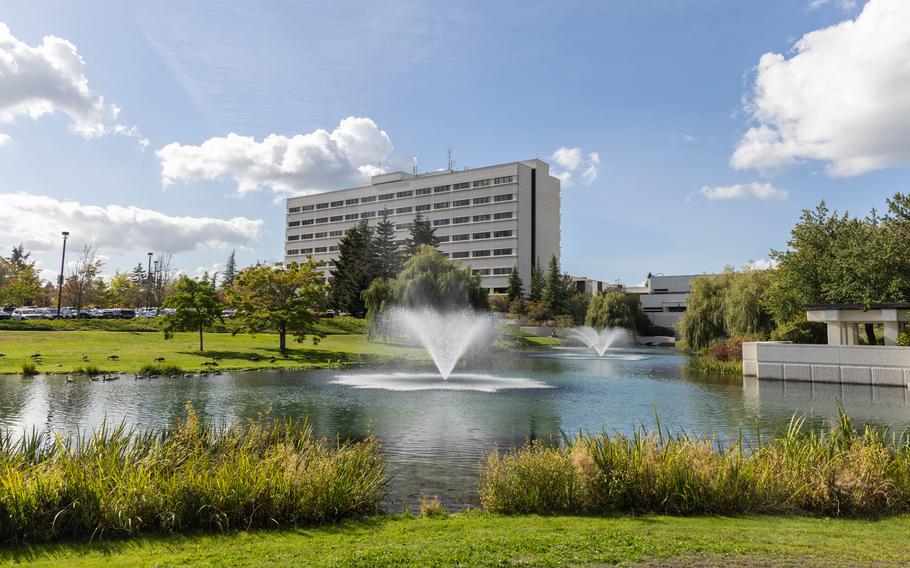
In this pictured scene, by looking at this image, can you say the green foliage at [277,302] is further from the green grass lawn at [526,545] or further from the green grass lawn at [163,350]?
the green grass lawn at [526,545]

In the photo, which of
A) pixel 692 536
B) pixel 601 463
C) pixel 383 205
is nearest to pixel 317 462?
pixel 601 463

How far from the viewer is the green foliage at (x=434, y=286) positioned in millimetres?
58312

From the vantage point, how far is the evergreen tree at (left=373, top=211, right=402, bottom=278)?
85.5 metres

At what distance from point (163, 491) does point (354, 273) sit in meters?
76.0

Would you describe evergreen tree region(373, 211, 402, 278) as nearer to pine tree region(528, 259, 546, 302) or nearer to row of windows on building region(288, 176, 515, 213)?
pine tree region(528, 259, 546, 302)

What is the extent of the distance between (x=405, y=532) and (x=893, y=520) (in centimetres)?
753

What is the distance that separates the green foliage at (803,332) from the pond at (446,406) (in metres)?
7.99

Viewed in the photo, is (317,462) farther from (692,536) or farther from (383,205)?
(383,205)

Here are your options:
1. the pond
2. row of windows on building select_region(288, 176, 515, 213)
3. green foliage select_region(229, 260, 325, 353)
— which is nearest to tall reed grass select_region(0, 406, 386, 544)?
the pond

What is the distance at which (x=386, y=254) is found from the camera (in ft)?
289

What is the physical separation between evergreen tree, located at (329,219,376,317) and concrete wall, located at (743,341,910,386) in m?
55.5

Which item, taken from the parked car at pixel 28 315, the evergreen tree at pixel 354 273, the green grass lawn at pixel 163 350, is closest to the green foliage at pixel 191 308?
the green grass lawn at pixel 163 350

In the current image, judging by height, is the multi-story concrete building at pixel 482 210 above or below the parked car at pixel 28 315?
above

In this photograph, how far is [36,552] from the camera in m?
7.36
